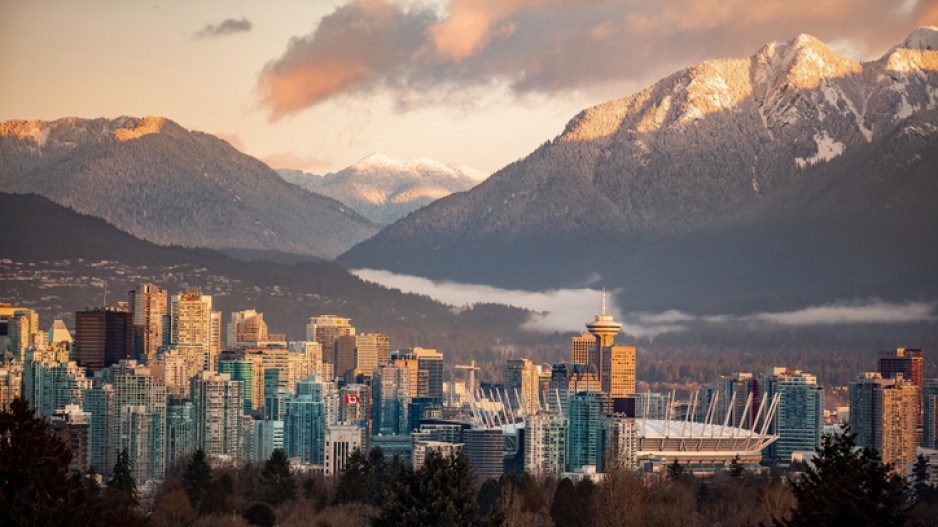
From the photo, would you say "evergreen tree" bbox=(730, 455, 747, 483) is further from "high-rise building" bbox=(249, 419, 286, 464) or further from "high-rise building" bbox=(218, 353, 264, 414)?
"high-rise building" bbox=(218, 353, 264, 414)

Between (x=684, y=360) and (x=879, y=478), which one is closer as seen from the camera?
(x=879, y=478)

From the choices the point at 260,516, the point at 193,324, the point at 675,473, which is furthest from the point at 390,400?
the point at 260,516

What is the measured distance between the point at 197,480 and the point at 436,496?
43.5 meters

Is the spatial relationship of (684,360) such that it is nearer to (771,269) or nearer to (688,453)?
(771,269)

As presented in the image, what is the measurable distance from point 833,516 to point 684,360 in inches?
6274

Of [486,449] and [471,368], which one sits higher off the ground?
[471,368]

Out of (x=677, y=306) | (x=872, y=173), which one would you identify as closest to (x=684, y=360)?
(x=677, y=306)

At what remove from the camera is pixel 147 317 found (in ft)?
550

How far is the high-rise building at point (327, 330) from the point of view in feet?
586

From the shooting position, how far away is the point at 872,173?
199 metres

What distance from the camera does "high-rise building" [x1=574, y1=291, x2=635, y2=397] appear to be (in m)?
177

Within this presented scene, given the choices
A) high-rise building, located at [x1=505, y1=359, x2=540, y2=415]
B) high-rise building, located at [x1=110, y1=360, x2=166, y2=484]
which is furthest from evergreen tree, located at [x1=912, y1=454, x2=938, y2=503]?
high-rise building, located at [x1=505, y1=359, x2=540, y2=415]

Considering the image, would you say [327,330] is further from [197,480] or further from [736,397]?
[197,480]

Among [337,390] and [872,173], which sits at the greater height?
[872,173]
